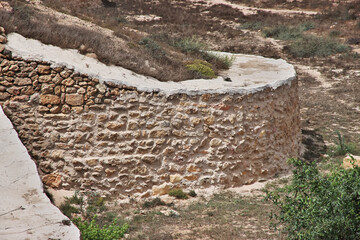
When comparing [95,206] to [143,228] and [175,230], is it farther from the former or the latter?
[175,230]

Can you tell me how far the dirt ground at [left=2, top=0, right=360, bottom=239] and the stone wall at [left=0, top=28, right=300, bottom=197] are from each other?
2.11 ft

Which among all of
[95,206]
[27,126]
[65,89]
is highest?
[65,89]

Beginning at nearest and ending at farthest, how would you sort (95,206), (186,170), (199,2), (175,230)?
(175,230), (95,206), (186,170), (199,2)

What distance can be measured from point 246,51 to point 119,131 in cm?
1609

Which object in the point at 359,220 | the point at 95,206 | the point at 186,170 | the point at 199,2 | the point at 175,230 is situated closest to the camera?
the point at 359,220

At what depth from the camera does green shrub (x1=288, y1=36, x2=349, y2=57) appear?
71.9 feet

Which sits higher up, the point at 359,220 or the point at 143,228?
the point at 359,220

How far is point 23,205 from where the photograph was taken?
477cm

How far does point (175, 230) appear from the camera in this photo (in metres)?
6.56

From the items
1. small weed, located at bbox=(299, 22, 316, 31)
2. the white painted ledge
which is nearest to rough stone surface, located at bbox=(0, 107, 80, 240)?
the white painted ledge

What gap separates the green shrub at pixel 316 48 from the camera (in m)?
21.9

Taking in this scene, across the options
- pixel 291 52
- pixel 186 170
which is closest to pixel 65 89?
pixel 186 170

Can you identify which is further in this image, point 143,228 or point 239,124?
point 239,124

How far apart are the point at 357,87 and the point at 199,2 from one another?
846 inches
